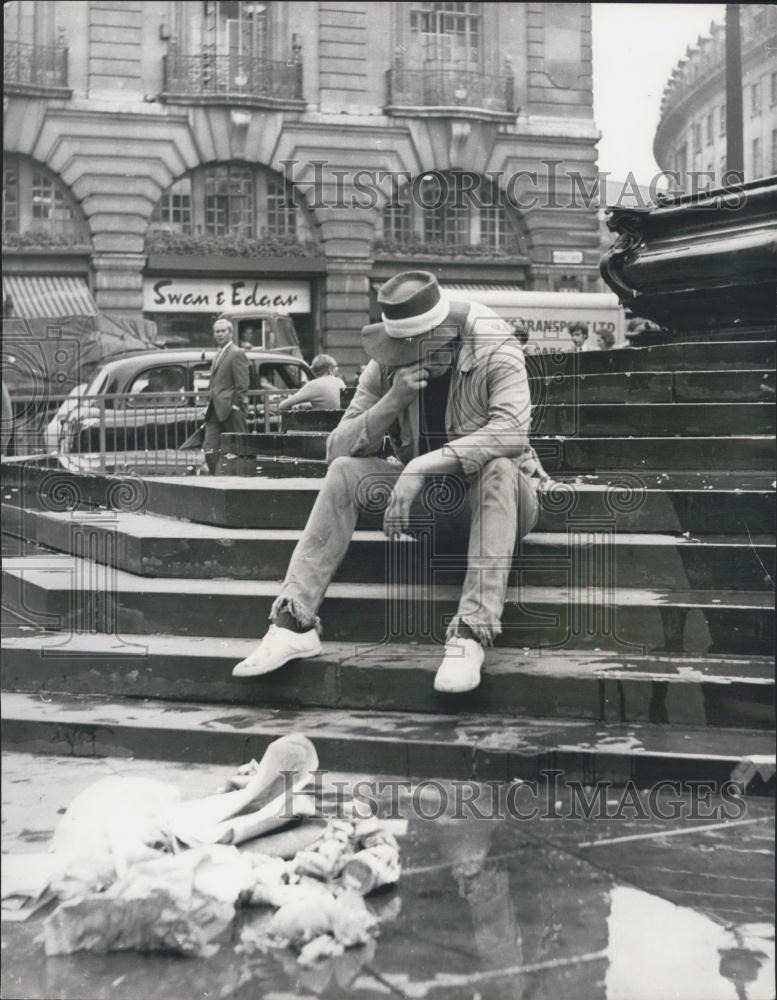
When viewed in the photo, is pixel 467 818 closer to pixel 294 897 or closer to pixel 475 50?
pixel 294 897

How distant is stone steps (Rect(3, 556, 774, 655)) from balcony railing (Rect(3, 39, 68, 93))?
8023mm

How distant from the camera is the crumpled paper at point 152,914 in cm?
295

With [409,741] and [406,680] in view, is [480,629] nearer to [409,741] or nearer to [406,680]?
[406,680]

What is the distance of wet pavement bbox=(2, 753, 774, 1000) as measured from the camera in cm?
272

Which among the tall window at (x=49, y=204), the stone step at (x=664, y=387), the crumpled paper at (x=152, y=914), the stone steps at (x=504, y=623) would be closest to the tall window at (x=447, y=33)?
the stone step at (x=664, y=387)

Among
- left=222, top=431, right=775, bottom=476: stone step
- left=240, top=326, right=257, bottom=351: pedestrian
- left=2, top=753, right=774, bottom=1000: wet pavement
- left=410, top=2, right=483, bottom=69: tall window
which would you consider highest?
left=410, top=2, right=483, bottom=69: tall window

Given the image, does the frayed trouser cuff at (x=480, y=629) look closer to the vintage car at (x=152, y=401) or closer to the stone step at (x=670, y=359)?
the stone step at (x=670, y=359)

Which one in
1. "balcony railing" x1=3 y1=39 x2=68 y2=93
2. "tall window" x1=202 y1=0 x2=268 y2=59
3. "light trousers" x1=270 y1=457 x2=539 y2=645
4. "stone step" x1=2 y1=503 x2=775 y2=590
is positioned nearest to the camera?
"light trousers" x1=270 y1=457 x2=539 y2=645

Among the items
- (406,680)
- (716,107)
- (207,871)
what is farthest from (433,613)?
(716,107)

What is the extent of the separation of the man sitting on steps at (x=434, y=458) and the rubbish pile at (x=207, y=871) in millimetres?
850

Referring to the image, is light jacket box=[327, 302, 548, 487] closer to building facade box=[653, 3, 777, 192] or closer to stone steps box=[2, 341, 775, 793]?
stone steps box=[2, 341, 775, 793]

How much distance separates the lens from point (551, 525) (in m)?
5.58

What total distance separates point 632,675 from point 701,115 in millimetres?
3684

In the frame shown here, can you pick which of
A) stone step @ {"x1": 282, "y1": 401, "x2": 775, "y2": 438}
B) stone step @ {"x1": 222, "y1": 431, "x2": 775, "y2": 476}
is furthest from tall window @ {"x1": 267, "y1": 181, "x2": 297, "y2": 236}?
stone step @ {"x1": 222, "y1": 431, "x2": 775, "y2": 476}
